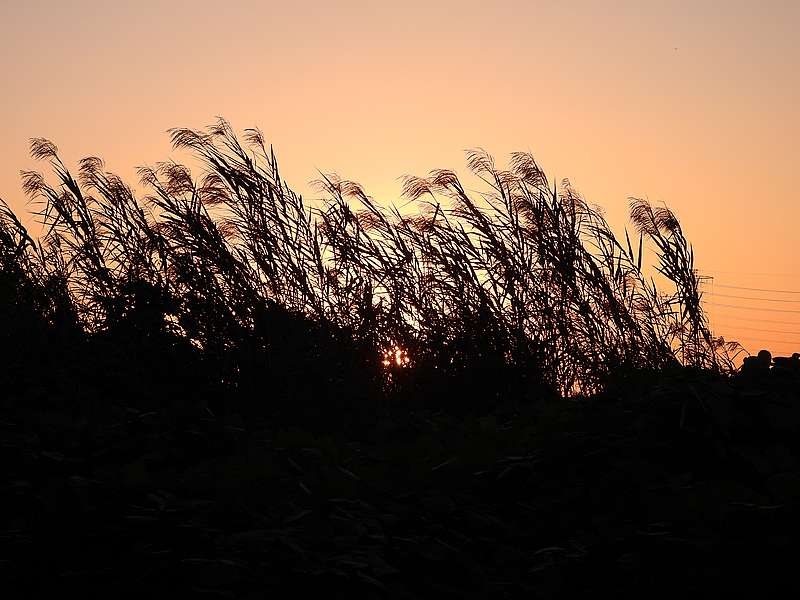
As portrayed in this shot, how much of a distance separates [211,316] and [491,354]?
69.4 inches

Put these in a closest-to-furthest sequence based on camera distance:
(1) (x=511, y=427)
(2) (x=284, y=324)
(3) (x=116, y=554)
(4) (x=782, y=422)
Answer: (3) (x=116, y=554) → (4) (x=782, y=422) → (1) (x=511, y=427) → (2) (x=284, y=324)

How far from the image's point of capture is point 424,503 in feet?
11.0

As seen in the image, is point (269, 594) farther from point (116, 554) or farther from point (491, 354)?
point (491, 354)

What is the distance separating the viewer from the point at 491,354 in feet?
18.3

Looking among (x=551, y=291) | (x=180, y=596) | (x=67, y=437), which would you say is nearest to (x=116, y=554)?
(x=180, y=596)

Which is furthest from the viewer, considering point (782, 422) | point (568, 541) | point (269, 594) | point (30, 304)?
point (30, 304)

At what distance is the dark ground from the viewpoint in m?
2.79

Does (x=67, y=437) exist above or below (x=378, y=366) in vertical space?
below

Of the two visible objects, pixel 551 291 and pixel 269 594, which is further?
pixel 551 291

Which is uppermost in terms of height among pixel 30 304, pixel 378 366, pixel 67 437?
pixel 30 304

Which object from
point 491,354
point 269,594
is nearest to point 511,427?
point 491,354

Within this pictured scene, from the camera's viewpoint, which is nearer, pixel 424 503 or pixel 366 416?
pixel 424 503

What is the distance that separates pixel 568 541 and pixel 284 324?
105 inches

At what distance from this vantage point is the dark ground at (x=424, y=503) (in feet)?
9.14
